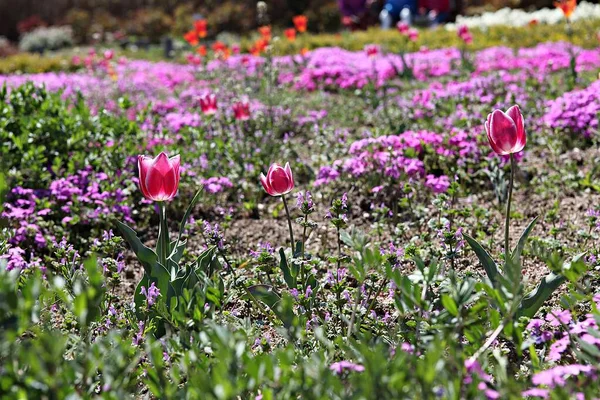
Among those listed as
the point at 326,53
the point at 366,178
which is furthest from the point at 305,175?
the point at 326,53

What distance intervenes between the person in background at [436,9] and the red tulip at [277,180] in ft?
53.6

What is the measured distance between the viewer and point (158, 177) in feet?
7.42

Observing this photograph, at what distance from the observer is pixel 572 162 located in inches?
175

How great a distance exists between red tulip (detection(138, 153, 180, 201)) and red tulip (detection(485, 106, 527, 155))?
1.14 meters

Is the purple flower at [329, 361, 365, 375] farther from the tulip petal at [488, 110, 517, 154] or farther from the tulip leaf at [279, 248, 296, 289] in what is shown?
the tulip petal at [488, 110, 517, 154]

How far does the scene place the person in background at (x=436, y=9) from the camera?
17.9 m

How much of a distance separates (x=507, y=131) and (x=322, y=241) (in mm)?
1549

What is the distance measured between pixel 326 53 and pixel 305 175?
21.3ft

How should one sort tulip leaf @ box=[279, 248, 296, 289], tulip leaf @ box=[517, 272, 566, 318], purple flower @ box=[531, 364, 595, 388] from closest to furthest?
1. purple flower @ box=[531, 364, 595, 388]
2. tulip leaf @ box=[517, 272, 566, 318]
3. tulip leaf @ box=[279, 248, 296, 289]

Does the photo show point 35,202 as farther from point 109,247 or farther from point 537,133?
point 537,133

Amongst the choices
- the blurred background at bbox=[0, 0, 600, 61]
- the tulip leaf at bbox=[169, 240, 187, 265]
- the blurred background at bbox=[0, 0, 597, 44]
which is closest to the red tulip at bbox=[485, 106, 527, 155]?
the tulip leaf at bbox=[169, 240, 187, 265]

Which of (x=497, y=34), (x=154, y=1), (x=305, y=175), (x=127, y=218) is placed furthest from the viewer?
(x=154, y=1)

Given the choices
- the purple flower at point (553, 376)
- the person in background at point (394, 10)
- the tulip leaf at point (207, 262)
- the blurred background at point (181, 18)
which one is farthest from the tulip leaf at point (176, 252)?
the person in background at point (394, 10)

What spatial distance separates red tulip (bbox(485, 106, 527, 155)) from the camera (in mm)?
2256
